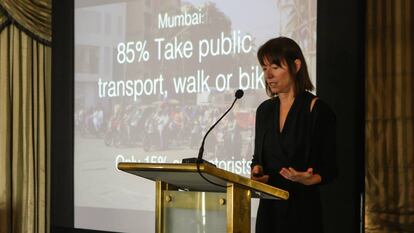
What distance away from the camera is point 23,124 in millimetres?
4891

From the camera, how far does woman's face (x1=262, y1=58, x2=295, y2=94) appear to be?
2.93m

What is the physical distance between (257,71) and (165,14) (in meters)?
0.87

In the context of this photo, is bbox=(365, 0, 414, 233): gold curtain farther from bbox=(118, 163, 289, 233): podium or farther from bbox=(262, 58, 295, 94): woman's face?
bbox=(118, 163, 289, 233): podium

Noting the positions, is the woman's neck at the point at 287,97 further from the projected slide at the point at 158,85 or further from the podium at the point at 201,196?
the podium at the point at 201,196

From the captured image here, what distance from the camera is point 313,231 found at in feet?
9.01

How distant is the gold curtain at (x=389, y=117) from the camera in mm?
3375

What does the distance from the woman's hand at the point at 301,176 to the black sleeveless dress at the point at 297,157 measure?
119 mm

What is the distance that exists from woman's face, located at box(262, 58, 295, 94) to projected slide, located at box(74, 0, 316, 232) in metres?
0.57

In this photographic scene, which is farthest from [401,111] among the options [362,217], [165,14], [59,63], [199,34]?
[59,63]

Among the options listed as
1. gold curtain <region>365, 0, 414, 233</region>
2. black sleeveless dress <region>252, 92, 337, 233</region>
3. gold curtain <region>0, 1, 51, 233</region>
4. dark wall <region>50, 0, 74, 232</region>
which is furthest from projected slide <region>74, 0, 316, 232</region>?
black sleeveless dress <region>252, 92, 337, 233</region>

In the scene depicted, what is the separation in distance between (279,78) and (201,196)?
1.01 m

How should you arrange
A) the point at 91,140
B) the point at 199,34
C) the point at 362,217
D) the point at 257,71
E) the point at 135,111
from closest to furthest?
the point at 362,217 < the point at 257,71 < the point at 199,34 < the point at 135,111 < the point at 91,140

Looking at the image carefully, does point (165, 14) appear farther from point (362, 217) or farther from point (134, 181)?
point (362, 217)

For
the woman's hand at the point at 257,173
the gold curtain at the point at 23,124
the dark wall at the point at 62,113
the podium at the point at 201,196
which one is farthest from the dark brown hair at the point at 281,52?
the gold curtain at the point at 23,124
